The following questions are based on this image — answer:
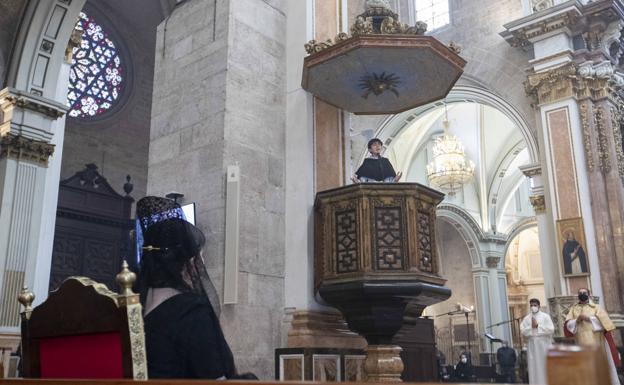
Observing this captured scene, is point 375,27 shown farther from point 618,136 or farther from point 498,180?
point 498,180

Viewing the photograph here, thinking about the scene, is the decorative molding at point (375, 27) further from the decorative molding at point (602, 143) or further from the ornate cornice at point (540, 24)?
the ornate cornice at point (540, 24)

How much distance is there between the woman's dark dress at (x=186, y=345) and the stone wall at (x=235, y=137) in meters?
2.12

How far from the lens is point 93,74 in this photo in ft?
51.5

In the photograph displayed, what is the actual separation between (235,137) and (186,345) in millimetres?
2850

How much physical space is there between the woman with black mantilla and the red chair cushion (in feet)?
2.19

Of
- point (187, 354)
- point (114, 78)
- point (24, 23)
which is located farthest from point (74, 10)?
point (187, 354)

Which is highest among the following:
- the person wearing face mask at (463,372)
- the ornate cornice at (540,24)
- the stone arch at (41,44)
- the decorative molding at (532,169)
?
the ornate cornice at (540,24)

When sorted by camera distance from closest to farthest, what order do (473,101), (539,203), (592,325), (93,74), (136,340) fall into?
(136,340) < (592,325) < (539,203) < (93,74) < (473,101)

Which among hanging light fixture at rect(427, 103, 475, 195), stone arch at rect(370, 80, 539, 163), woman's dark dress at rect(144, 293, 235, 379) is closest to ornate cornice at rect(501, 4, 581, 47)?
stone arch at rect(370, 80, 539, 163)

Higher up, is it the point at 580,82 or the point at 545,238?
the point at 580,82

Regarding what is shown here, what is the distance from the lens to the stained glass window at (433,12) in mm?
16109

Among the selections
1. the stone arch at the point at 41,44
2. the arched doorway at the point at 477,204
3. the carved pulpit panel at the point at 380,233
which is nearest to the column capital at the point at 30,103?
the stone arch at the point at 41,44

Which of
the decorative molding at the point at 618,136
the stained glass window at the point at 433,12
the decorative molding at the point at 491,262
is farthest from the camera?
the decorative molding at the point at 491,262

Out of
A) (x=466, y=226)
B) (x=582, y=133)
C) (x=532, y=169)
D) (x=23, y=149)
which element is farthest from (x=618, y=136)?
(x=23, y=149)
